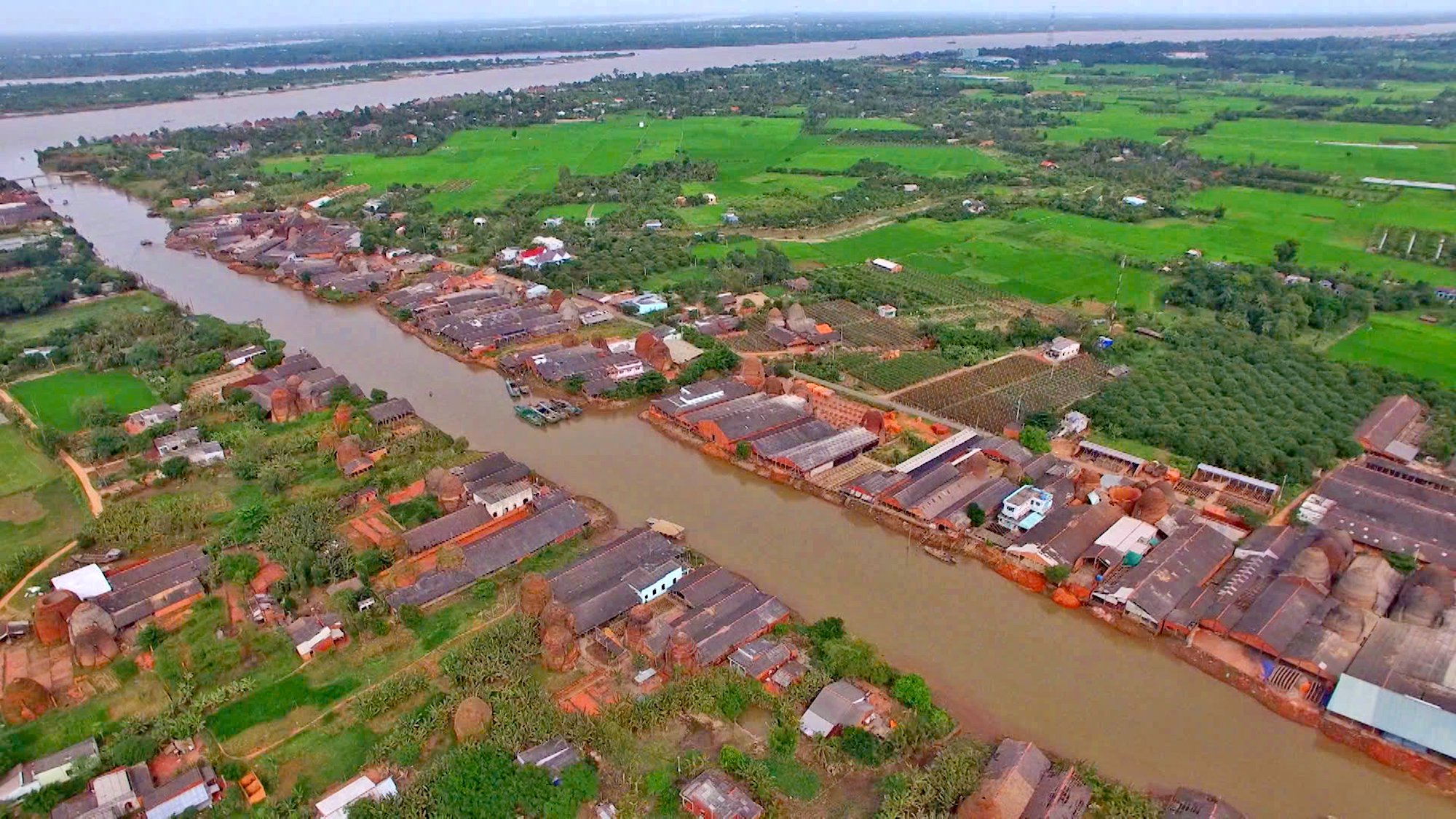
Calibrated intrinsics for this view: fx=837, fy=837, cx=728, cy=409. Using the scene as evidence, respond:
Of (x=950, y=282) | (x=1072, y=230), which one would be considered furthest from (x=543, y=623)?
(x=1072, y=230)

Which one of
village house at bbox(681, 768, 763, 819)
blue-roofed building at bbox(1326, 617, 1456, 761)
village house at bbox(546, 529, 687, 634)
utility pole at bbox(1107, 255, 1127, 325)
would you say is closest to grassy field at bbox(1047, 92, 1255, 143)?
utility pole at bbox(1107, 255, 1127, 325)

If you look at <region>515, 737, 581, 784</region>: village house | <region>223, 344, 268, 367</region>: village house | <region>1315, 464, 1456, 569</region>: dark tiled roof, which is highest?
<region>223, 344, 268, 367</region>: village house

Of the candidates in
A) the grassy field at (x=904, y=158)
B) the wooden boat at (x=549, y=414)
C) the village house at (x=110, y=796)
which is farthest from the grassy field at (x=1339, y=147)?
the village house at (x=110, y=796)

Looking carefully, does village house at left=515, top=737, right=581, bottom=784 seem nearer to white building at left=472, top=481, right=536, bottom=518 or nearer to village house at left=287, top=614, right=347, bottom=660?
village house at left=287, top=614, right=347, bottom=660

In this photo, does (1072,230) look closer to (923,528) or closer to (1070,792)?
(923,528)

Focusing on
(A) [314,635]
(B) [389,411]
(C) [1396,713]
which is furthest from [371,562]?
(C) [1396,713]

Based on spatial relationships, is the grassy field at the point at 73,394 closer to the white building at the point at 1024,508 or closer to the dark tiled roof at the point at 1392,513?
the white building at the point at 1024,508
